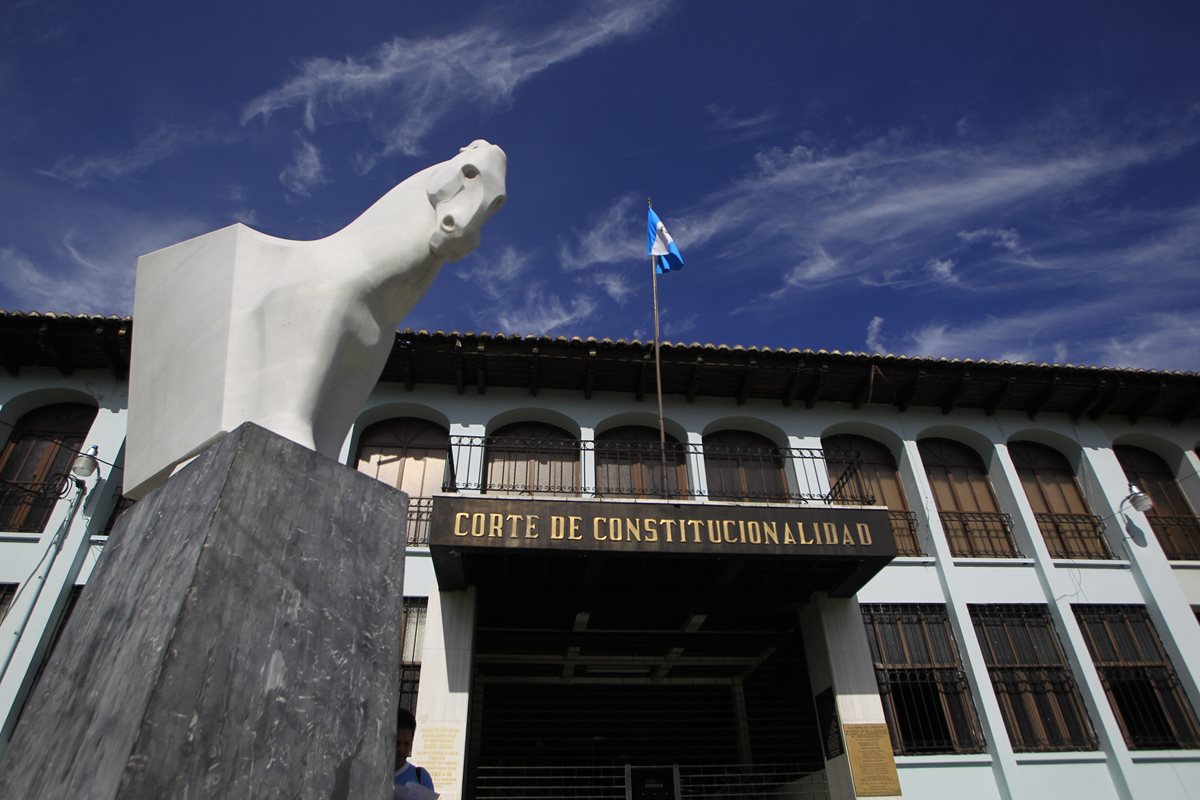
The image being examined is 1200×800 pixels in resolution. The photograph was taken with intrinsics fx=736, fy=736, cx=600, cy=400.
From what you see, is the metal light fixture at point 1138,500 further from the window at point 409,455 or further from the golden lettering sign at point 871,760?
the window at point 409,455

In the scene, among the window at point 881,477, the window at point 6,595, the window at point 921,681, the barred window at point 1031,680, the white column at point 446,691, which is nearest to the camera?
the white column at point 446,691

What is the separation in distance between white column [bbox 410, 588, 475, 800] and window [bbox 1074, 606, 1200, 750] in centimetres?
975

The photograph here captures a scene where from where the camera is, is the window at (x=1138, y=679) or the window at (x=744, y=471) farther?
the window at (x=744, y=471)

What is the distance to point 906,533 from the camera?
41.9 feet

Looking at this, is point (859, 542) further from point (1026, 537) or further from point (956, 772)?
point (1026, 537)

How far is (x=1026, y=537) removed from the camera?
1272 centimetres

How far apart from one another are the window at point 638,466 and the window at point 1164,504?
29.0 ft

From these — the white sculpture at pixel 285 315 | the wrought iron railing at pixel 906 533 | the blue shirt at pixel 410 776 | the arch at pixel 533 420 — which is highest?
the arch at pixel 533 420

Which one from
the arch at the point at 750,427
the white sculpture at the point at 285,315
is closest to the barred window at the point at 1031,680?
the arch at the point at 750,427

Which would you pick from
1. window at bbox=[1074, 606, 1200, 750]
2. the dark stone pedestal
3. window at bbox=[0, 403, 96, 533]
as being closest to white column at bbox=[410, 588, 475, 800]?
window at bbox=[0, 403, 96, 533]

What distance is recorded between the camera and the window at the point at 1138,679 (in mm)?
11172

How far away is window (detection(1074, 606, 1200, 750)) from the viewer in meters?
11.2

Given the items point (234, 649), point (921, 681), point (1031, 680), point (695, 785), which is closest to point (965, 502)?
point (1031, 680)

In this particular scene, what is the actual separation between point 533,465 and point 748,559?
4378 millimetres
